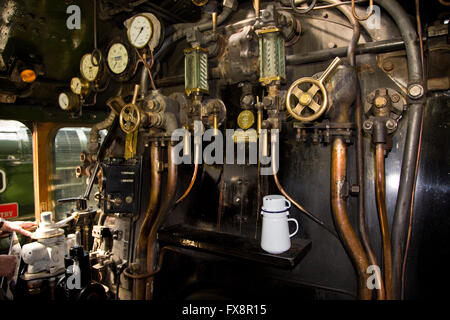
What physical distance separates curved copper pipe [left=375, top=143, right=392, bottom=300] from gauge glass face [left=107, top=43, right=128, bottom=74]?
2.29m

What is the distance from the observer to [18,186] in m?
3.43

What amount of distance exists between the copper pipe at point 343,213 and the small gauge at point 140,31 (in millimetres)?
1688

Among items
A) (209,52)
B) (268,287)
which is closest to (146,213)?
(268,287)

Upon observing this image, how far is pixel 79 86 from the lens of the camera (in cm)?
316

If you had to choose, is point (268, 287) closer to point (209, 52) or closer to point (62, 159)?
point (209, 52)

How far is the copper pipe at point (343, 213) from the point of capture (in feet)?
5.12

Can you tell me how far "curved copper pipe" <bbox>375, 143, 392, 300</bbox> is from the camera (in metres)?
1.52

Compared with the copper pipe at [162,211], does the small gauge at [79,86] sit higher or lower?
higher

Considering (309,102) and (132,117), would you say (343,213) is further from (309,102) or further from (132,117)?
(132,117)

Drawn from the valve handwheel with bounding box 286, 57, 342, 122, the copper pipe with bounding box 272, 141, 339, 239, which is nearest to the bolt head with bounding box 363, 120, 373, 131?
the valve handwheel with bounding box 286, 57, 342, 122

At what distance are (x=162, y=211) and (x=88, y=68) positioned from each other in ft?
6.12

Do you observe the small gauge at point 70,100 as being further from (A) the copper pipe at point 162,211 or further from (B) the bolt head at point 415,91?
(B) the bolt head at point 415,91

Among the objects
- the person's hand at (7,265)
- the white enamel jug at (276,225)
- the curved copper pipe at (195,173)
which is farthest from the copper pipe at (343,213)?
the person's hand at (7,265)

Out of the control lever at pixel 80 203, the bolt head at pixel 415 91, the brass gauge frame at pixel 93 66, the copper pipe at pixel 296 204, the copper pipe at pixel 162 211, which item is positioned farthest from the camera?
the brass gauge frame at pixel 93 66
